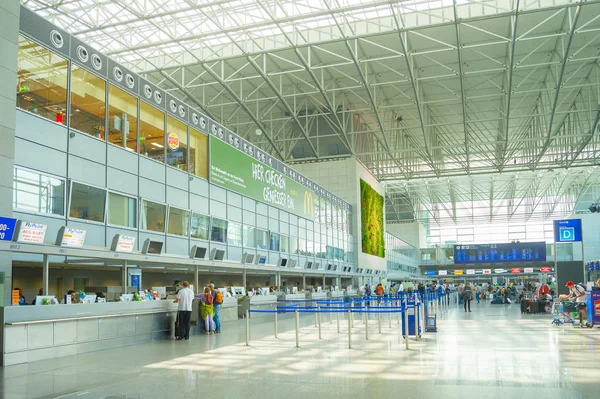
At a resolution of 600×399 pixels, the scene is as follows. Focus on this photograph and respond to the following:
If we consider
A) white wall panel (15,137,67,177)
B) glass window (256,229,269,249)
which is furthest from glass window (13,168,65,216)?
glass window (256,229,269,249)

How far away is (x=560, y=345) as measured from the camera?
14.1 meters

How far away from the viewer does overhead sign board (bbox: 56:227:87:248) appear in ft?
49.0

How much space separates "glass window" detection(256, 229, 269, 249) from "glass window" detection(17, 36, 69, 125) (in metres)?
15.8

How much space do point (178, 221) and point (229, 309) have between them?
13.3 ft

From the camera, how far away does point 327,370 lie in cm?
1038

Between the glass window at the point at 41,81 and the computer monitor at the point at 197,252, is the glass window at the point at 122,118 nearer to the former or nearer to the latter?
the glass window at the point at 41,81

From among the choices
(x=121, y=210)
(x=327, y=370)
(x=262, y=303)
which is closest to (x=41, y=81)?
(x=121, y=210)

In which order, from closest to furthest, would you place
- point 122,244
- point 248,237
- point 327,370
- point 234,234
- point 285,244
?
1. point 327,370
2. point 122,244
3. point 234,234
4. point 248,237
5. point 285,244

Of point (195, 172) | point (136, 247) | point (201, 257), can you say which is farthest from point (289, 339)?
point (195, 172)

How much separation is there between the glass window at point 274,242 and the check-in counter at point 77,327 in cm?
1535

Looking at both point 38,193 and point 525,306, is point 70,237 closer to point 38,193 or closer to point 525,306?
point 38,193

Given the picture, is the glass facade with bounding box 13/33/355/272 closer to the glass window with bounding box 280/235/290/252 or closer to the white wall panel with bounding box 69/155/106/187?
the white wall panel with bounding box 69/155/106/187

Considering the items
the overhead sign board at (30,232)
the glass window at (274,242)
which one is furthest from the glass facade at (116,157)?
the glass window at (274,242)

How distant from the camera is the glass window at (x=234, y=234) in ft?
89.6
